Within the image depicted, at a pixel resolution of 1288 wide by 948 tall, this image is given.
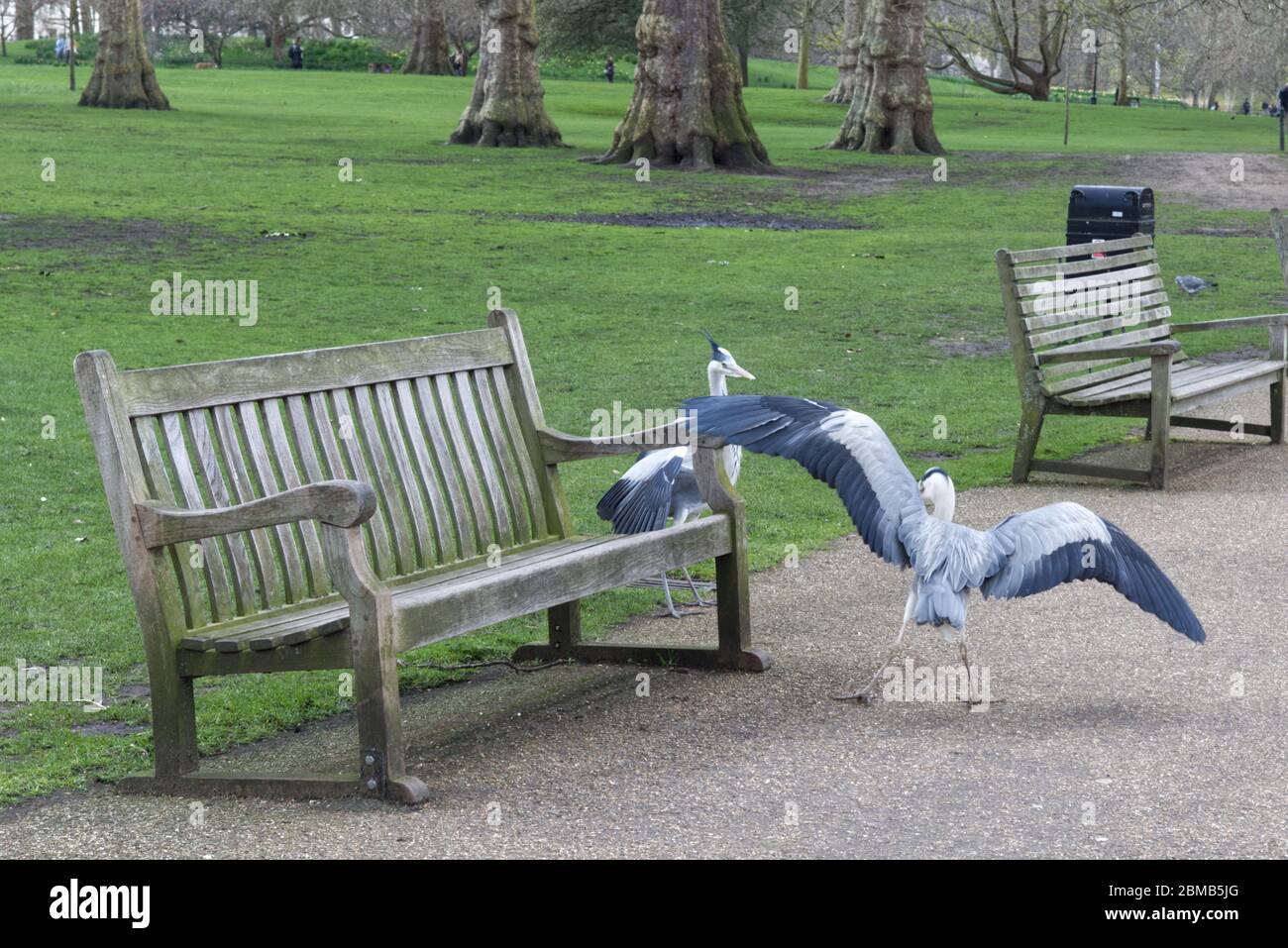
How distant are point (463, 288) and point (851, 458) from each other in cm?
1191

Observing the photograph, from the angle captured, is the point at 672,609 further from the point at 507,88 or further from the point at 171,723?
the point at 507,88

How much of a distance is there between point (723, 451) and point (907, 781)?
1850 mm

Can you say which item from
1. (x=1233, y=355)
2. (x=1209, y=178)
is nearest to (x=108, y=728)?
(x=1233, y=355)

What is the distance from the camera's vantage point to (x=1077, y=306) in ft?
33.1

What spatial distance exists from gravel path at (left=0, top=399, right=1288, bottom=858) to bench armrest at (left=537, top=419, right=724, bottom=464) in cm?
81

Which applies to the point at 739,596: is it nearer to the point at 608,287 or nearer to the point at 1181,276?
the point at 608,287

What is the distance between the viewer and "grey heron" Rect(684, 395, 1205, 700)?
5.39 meters

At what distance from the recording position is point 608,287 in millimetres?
17688

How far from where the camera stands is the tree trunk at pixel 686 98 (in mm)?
29422

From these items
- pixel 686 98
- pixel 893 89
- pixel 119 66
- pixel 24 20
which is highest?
pixel 24 20

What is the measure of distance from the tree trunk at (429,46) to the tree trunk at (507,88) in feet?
95.7

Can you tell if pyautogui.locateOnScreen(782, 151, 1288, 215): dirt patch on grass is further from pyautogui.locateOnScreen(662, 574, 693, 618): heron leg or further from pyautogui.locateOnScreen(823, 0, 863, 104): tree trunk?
pyautogui.locateOnScreen(662, 574, 693, 618): heron leg

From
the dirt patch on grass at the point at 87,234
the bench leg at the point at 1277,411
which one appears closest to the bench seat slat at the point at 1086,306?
the bench leg at the point at 1277,411

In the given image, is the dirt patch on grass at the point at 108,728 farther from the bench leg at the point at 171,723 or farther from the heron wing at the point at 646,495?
the heron wing at the point at 646,495
